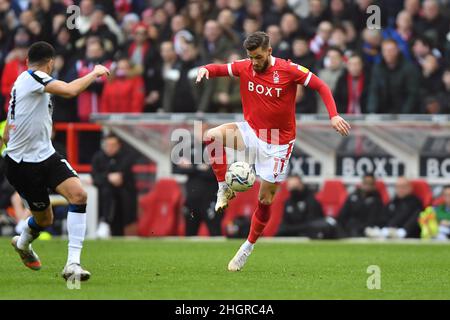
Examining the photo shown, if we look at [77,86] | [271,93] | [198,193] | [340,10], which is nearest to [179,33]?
[340,10]

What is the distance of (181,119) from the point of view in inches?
811

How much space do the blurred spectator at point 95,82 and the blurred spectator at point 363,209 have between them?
5.40m

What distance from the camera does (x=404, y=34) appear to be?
70.1ft

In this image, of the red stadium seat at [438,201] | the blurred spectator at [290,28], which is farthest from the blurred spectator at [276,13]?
the red stadium seat at [438,201]

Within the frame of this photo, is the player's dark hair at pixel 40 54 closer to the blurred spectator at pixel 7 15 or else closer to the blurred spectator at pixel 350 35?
the blurred spectator at pixel 350 35

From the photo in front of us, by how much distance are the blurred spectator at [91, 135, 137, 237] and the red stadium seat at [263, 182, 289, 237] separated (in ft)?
8.40

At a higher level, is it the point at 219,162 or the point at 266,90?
the point at 266,90

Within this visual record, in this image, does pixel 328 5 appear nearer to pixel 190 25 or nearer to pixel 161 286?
pixel 190 25

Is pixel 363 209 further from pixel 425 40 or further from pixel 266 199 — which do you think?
pixel 266 199

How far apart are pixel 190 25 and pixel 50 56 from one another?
11.5 m

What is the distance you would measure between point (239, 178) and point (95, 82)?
9.39 metres

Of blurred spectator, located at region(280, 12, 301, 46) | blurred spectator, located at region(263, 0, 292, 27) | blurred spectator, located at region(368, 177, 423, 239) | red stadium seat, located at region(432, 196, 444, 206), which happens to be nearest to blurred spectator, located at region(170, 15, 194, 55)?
blurred spectator, located at region(263, 0, 292, 27)

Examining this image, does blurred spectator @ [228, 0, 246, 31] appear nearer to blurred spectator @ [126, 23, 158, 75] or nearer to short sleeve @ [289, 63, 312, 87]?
blurred spectator @ [126, 23, 158, 75]

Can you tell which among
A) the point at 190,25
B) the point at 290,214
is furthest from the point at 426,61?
the point at 190,25
